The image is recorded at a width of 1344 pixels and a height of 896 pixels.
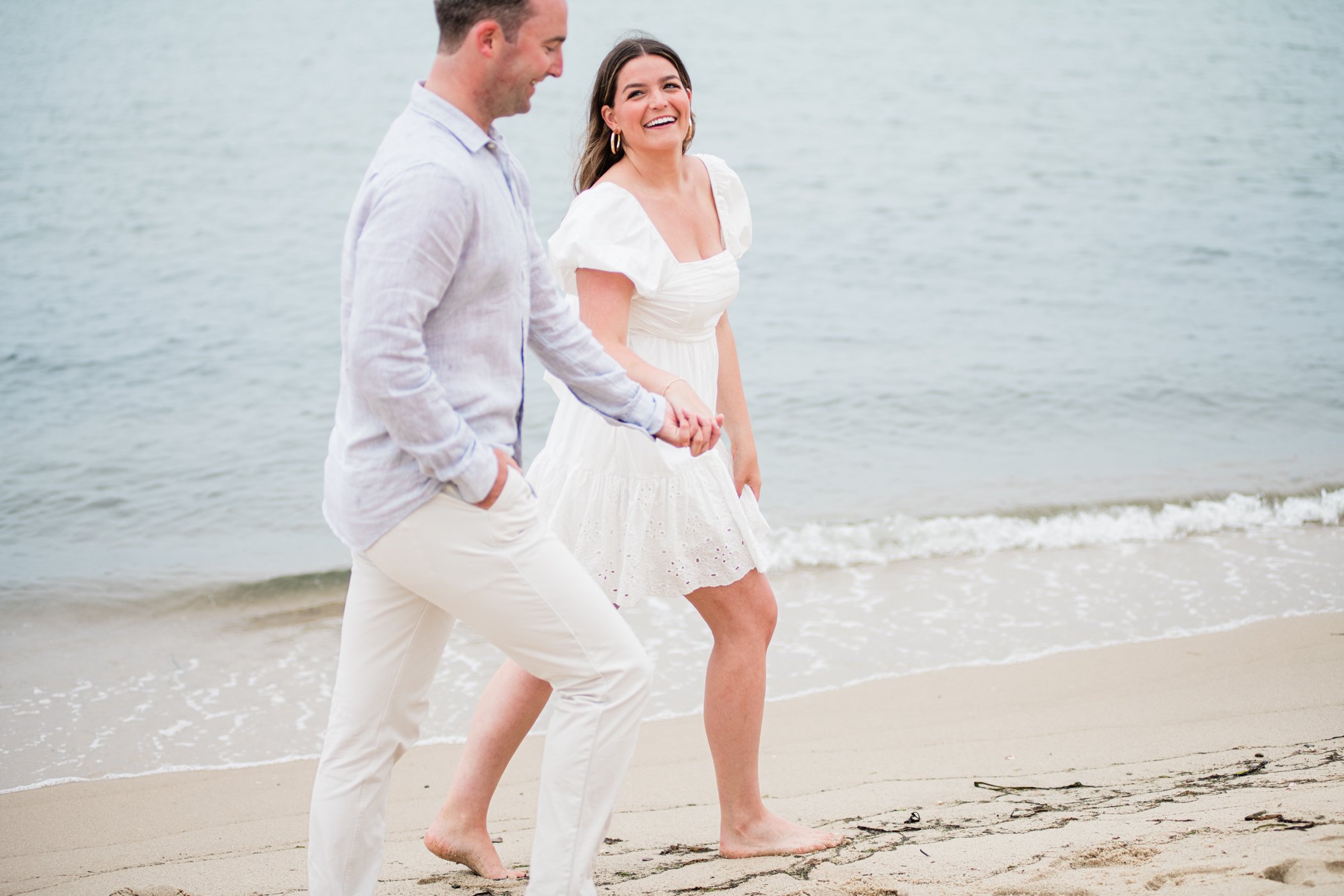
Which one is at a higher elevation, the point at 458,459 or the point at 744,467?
the point at 458,459

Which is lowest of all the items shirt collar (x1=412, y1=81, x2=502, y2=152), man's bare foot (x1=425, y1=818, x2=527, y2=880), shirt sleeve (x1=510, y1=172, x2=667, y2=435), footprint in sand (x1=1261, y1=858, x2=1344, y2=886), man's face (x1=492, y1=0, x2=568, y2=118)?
man's bare foot (x1=425, y1=818, x2=527, y2=880)

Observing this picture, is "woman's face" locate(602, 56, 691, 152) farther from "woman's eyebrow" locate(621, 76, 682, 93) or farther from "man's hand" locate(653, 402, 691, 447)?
"man's hand" locate(653, 402, 691, 447)

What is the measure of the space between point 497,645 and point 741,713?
3.41ft

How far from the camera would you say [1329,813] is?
2.77 meters

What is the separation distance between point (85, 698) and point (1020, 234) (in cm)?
1266

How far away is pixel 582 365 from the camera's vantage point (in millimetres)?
2439

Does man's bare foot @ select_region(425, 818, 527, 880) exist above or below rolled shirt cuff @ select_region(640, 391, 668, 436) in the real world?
below

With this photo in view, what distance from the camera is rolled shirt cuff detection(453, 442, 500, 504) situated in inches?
79.1

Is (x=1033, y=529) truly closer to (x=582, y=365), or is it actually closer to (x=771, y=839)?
(x=771, y=839)

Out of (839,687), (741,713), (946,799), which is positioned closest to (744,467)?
(741,713)

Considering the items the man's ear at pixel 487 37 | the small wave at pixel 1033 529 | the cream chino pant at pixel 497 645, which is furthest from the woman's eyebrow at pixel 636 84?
the small wave at pixel 1033 529

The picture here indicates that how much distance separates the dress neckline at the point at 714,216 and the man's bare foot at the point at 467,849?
1.55 meters

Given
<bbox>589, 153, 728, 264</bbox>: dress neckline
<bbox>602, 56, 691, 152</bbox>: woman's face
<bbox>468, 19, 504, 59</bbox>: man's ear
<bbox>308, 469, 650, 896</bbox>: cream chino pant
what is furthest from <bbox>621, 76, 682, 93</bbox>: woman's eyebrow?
<bbox>308, 469, 650, 896</bbox>: cream chino pant

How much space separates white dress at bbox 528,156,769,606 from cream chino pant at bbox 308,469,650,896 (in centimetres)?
65
